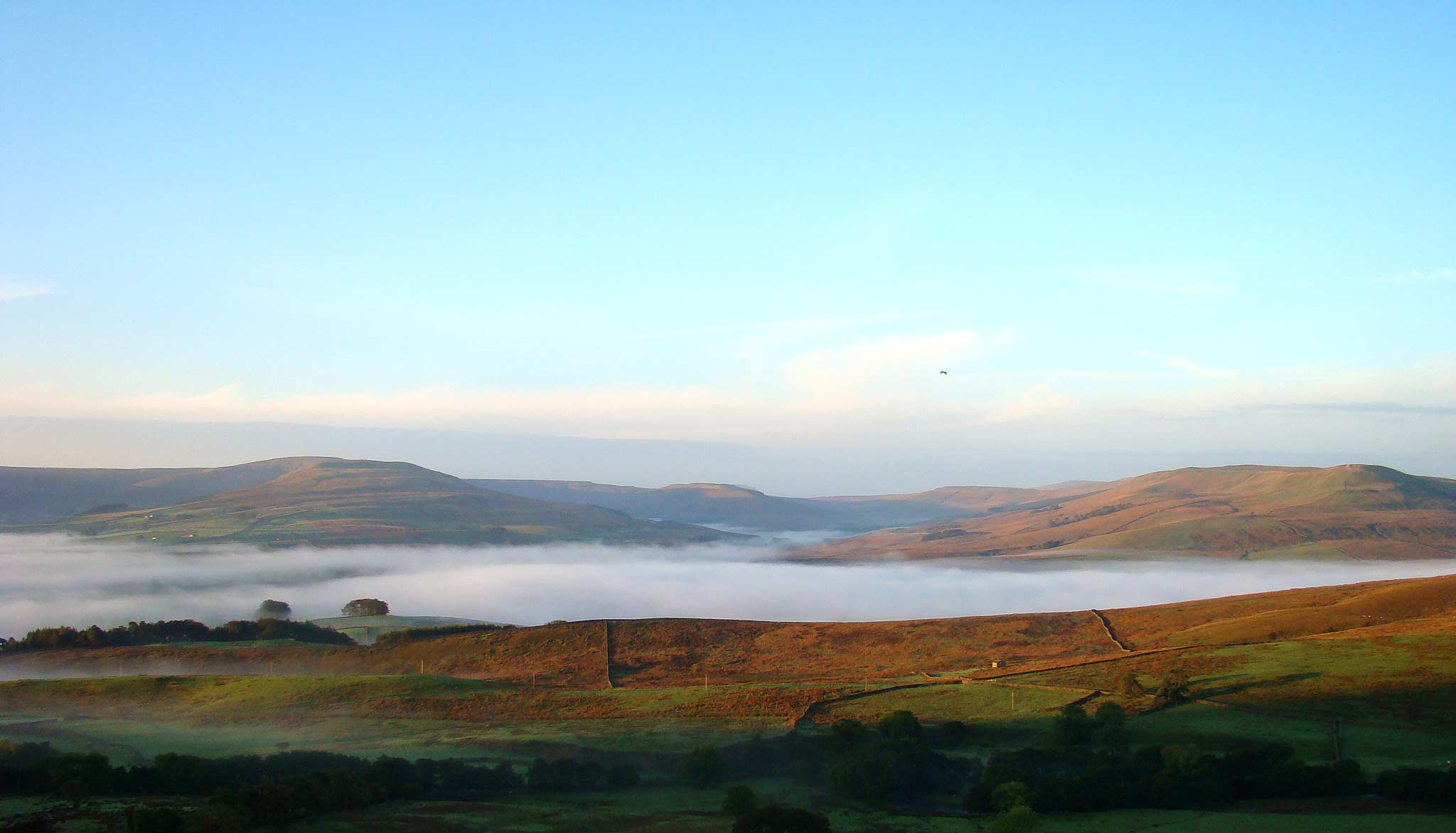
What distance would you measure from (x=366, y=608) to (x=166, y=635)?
36.8 meters

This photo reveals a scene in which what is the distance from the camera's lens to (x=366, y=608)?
12381 centimetres

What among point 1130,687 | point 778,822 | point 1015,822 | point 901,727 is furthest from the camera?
point 1130,687

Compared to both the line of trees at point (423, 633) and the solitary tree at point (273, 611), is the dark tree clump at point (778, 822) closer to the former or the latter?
the line of trees at point (423, 633)

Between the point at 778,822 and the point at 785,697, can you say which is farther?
the point at 785,697

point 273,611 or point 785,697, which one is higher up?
point 785,697

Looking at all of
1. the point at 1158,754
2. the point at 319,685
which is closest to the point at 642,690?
the point at 319,685

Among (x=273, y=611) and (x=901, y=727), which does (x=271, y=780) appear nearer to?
(x=901, y=727)

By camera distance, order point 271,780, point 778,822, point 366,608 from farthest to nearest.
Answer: point 366,608 < point 271,780 < point 778,822

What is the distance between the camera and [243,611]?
133500 millimetres

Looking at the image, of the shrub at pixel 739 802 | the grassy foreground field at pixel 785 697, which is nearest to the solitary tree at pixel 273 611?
the grassy foreground field at pixel 785 697

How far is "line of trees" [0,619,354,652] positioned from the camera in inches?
3280

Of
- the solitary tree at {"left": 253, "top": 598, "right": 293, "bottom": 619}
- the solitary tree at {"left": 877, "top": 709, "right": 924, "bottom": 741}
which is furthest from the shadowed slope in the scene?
the solitary tree at {"left": 253, "top": 598, "right": 293, "bottom": 619}

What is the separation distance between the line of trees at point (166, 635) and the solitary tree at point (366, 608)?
25109 mm

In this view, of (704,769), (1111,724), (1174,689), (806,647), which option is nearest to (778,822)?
(704,769)
